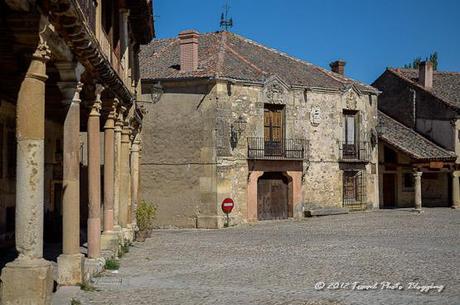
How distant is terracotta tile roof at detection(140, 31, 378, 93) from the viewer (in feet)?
84.3

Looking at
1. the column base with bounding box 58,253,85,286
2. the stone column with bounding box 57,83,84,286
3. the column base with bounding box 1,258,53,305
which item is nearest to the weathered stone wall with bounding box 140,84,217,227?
the stone column with bounding box 57,83,84,286

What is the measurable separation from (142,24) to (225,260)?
26.1ft

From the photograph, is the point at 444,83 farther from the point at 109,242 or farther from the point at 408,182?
the point at 109,242

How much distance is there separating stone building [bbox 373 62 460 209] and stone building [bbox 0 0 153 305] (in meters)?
21.9

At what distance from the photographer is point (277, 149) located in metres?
27.0

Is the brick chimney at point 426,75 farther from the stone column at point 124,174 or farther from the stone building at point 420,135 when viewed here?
the stone column at point 124,174

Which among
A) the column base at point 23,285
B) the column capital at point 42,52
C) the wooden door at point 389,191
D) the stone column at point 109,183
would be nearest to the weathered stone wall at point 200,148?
the stone column at point 109,183

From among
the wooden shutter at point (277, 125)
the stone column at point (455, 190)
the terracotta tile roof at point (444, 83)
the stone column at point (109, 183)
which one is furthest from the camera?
the terracotta tile roof at point (444, 83)

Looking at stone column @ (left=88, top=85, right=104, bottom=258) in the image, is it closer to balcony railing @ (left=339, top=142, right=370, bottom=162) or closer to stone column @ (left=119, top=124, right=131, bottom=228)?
stone column @ (left=119, top=124, right=131, bottom=228)

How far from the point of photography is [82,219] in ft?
69.1

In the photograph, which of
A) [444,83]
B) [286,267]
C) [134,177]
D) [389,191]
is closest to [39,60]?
[286,267]

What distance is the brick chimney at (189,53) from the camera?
2558 cm

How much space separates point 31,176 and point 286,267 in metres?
6.38

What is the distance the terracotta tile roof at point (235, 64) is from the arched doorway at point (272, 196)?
430 centimetres
